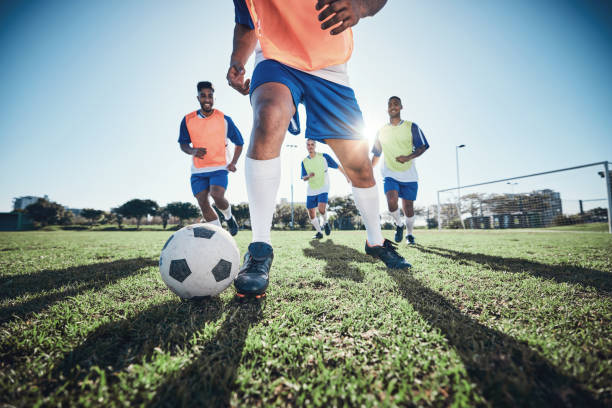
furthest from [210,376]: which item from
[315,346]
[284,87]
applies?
[284,87]

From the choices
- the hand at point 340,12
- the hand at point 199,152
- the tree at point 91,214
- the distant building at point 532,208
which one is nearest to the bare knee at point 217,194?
the hand at point 199,152

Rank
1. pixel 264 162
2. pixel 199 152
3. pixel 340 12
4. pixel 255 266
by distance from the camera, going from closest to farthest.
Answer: pixel 340 12
pixel 255 266
pixel 264 162
pixel 199 152

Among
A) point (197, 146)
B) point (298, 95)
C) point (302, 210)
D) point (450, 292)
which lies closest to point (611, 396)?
point (450, 292)

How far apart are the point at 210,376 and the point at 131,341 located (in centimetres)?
53

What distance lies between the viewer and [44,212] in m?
40.9

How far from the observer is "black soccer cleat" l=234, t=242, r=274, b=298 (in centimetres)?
156

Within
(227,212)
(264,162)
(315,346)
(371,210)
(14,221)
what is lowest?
(315,346)

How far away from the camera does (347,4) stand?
145 cm

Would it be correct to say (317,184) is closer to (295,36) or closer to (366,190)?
(366,190)

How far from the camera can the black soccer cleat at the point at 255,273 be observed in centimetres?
156

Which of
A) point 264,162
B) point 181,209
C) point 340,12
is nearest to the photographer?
point 340,12

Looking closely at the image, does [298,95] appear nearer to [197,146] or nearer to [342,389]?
[342,389]

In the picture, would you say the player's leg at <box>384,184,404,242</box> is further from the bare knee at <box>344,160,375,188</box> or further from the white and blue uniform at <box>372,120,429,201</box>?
the bare knee at <box>344,160,375,188</box>

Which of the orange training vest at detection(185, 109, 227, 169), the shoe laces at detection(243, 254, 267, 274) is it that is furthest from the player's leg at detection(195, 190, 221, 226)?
the shoe laces at detection(243, 254, 267, 274)
